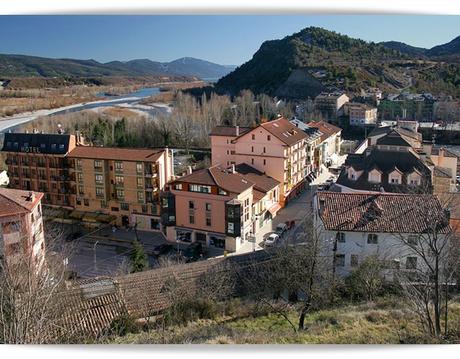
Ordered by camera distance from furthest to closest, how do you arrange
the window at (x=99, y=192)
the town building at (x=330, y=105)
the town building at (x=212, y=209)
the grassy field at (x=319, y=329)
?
the town building at (x=330, y=105)
the window at (x=99, y=192)
the town building at (x=212, y=209)
the grassy field at (x=319, y=329)

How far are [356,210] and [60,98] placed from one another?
34.0m

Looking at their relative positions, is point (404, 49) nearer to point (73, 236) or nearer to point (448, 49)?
point (448, 49)

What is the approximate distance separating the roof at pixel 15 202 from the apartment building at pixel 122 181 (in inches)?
135

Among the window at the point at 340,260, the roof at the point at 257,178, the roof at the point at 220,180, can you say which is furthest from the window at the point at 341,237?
the roof at the point at 257,178

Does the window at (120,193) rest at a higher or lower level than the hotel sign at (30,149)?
lower

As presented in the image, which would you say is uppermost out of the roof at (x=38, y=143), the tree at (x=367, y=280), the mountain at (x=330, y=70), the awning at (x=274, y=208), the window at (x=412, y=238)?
the mountain at (x=330, y=70)

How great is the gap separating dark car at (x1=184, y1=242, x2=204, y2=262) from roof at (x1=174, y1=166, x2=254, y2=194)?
1.35 m

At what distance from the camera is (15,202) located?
25.8ft

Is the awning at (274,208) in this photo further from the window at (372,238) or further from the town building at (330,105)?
the town building at (330,105)

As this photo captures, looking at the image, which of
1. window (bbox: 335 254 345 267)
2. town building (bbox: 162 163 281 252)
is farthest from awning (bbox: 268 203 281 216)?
window (bbox: 335 254 345 267)

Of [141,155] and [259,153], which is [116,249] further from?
[259,153]

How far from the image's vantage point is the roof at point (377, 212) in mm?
6980

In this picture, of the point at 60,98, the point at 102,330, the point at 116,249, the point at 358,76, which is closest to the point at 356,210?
the point at 102,330

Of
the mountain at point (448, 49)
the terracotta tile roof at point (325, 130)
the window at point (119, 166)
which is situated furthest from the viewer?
the mountain at point (448, 49)
